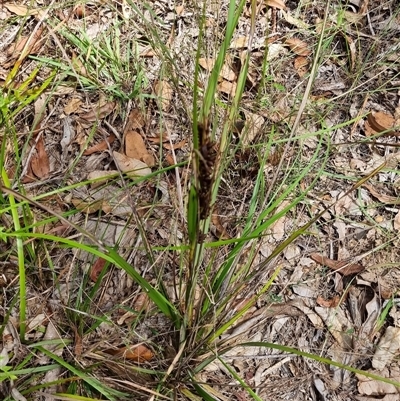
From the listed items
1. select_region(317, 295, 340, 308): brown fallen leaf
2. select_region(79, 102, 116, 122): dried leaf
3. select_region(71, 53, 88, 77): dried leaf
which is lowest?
select_region(317, 295, 340, 308): brown fallen leaf

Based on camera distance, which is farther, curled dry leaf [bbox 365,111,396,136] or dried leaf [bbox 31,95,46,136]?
curled dry leaf [bbox 365,111,396,136]

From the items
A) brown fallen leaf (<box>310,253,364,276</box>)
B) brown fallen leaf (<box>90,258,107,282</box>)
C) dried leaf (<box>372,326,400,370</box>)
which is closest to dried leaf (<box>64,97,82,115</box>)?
brown fallen leaf (<box>90,258,107,282</box>)

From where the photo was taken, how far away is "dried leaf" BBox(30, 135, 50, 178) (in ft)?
5.14

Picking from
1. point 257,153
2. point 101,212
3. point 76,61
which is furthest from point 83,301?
point 76,61

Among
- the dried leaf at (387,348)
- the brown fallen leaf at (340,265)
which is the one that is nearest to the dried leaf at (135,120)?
the brown fallen leaf at (340,265)

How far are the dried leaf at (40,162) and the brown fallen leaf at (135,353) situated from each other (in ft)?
2.09

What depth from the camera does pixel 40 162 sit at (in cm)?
159

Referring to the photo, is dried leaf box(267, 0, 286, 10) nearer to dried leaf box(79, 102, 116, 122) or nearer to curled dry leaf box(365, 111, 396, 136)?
curled dry leaf box(365, 111, 396, 136)

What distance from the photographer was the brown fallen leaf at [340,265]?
1498mm

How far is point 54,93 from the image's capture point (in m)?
1.70

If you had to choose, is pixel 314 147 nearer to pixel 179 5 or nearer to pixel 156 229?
pixel 156 229

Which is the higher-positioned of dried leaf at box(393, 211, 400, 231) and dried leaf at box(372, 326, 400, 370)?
dried leaf at box(393, 211, 400, 231)

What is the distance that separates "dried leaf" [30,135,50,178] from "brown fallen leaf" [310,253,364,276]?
3.05 ft

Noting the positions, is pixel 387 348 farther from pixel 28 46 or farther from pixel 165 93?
pixel 28 46
